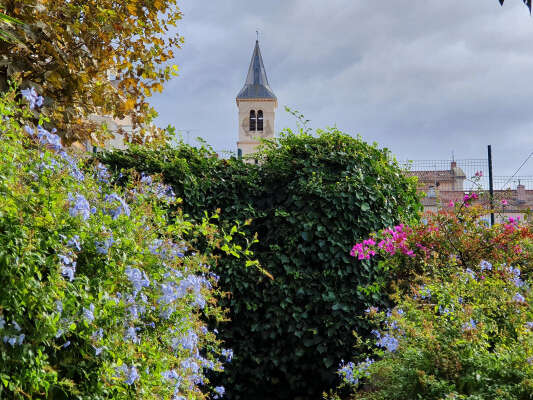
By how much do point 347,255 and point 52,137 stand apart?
2568mm

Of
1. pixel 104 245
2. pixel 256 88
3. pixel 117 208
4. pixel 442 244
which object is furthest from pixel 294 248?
pixel 256 88

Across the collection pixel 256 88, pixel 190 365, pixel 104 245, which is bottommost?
pixel 190 365

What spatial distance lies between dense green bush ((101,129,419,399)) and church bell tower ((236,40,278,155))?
38179 mm

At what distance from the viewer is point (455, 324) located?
2.57 meters

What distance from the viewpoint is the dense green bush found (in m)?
4.11

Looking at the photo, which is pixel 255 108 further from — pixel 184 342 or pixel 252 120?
pixel 184 342

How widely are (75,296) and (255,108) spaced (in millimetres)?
44156

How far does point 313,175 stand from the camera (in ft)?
13.9

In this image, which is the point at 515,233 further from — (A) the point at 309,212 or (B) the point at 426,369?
(B) the point at 426,369

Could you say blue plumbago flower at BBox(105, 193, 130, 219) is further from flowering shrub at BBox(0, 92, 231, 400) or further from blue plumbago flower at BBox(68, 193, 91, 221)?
blue plumbago flower at BBox(68, 193, 91, 221)

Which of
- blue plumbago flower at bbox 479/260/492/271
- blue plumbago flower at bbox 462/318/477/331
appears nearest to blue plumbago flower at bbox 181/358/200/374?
blue plumbago flower at bbox 462/318/477/331

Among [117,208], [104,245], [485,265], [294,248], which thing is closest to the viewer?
[104,245]

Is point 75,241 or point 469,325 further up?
point 75,241

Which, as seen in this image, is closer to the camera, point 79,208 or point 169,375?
point 79,208
